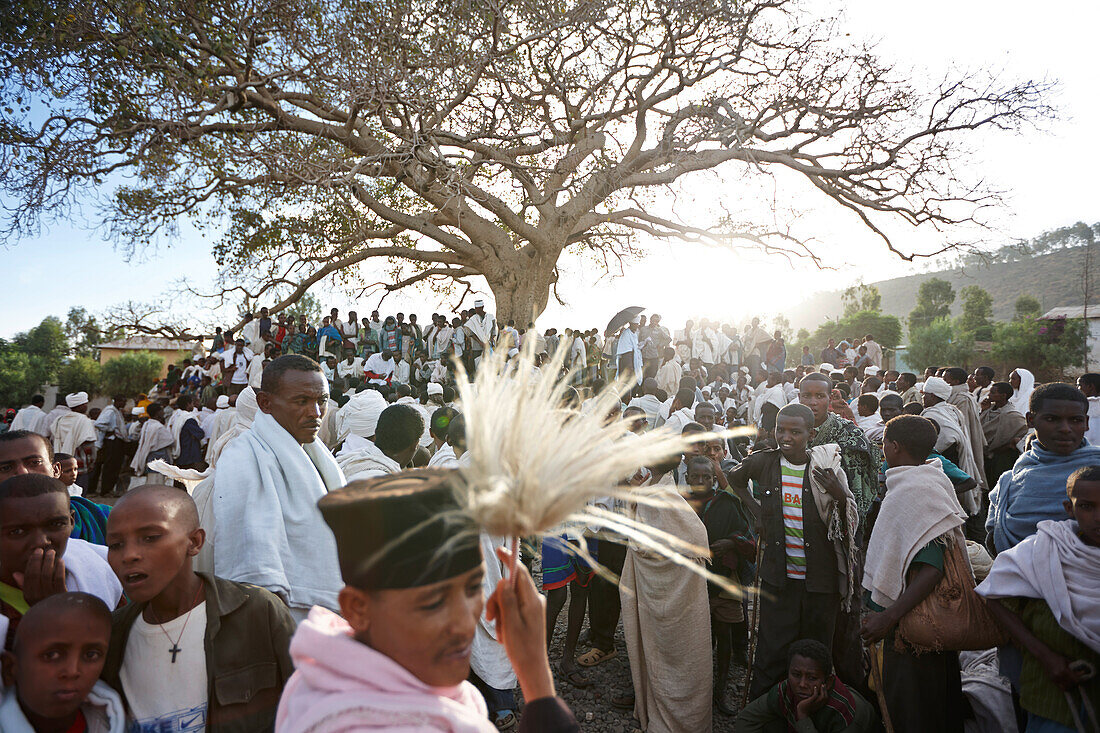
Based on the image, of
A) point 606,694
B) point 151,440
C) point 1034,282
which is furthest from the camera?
point 1034,282

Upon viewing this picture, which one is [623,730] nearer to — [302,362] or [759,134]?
[302,362]

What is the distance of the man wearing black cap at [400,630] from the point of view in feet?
3.22

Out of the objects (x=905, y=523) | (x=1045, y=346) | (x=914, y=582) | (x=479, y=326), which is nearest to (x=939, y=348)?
(x=1045, y=346)

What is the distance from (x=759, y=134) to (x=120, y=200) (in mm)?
14877

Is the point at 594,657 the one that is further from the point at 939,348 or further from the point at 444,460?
the point at 939,348

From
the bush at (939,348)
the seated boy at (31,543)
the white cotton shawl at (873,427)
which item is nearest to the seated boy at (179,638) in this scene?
the seated boy at (31,543)

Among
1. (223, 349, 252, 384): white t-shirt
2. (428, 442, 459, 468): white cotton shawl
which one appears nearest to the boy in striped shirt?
(428, 442, 459, 468): white cotton shawl

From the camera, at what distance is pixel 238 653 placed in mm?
1869

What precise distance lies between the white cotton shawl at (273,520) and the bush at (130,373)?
133 feet

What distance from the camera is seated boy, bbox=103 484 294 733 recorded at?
5.91ft

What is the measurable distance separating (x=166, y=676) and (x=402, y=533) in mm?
1354

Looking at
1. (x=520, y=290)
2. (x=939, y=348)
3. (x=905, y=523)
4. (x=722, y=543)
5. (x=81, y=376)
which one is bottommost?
(x=722, y=543)

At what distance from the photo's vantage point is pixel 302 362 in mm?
2727

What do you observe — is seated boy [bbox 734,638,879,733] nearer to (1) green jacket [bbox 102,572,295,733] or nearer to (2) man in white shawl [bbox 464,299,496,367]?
(1) green jacket [bbox 102,572,295,733]
